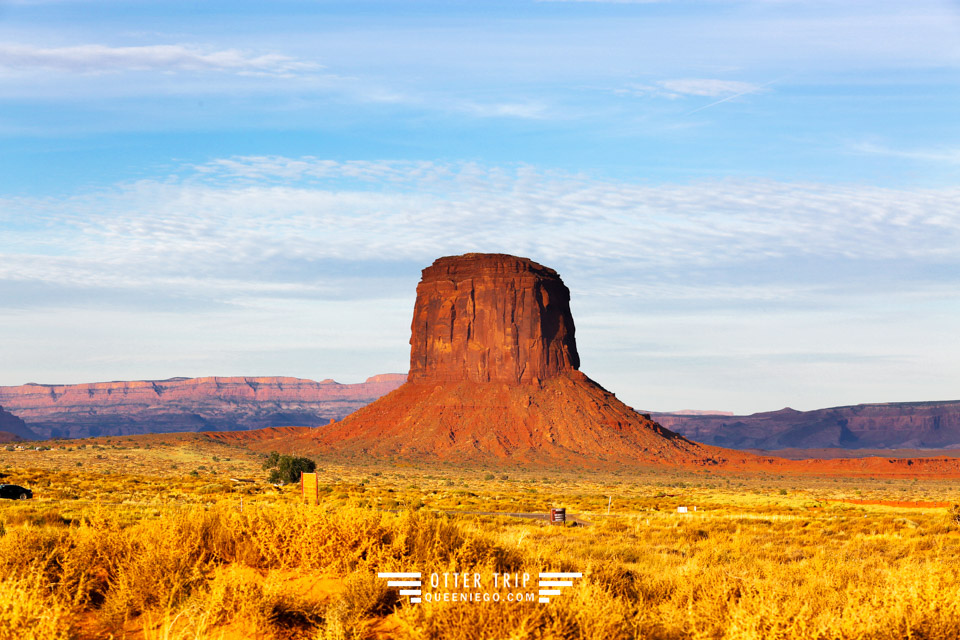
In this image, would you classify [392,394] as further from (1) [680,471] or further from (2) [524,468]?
(1) [680,471]

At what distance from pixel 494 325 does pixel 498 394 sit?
967 centimetres

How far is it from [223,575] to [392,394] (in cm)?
10771

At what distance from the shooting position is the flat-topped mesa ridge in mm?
109500

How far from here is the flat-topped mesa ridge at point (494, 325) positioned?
109500 millimetres

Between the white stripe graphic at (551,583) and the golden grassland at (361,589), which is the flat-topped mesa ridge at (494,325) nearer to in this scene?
the golden grassland at (361,589)

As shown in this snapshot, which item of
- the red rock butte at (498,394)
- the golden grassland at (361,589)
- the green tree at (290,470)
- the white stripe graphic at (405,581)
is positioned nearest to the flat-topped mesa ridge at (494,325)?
the red rock butte at (498,394)

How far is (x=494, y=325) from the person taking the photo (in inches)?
4385

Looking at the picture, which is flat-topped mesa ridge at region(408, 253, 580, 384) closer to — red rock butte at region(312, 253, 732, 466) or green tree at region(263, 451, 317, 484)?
red rock butte at region(312, 253, 732, 466)

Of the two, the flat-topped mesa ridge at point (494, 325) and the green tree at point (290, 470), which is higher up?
the flat-topped mesa ridge at point (494, 325)

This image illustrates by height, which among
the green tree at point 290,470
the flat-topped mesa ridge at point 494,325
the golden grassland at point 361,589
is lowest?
the green tree at point 290,470

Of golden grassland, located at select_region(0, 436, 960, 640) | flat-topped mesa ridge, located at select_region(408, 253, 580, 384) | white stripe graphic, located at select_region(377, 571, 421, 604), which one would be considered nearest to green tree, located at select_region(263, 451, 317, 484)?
golden grassland, located at select_region(0, 436, 960, 640)

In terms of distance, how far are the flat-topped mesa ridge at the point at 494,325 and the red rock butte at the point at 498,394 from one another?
0.46 feet

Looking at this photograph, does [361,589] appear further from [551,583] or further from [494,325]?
[494,325]

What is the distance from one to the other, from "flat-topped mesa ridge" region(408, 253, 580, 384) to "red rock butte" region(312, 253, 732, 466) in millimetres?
140
